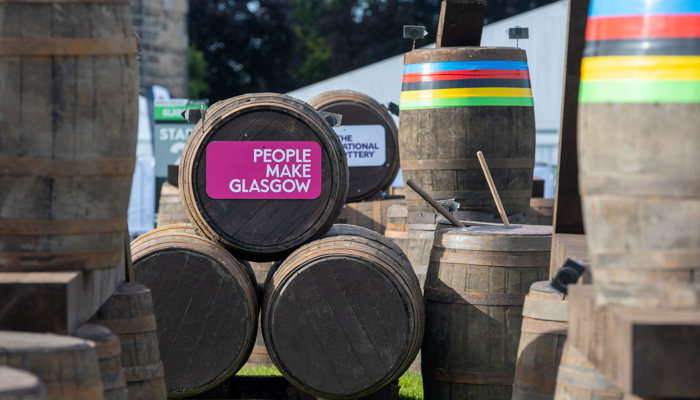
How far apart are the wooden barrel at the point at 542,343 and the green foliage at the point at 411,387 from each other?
1.89 m

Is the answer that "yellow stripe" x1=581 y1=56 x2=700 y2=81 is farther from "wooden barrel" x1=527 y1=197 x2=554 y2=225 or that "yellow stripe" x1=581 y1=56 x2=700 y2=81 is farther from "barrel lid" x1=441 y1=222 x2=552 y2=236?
"wooden barrel" x1=527 y1=197 x2=554 y2=225

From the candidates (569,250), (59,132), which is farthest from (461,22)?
(59,132)

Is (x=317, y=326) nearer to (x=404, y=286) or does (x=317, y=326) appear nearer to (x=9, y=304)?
(x=404, y=286)

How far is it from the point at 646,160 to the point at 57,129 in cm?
172

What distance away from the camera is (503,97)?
6.56 meters

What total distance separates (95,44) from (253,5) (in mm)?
34279

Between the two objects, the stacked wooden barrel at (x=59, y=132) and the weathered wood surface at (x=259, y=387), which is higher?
the stacked wooden barrel at (x=59, y=132)

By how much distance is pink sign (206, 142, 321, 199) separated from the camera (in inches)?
207

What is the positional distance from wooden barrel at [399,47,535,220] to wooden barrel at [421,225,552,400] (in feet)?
4.01

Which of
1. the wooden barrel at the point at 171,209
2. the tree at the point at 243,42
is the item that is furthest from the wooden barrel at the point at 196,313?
the tree at the point at 243,42

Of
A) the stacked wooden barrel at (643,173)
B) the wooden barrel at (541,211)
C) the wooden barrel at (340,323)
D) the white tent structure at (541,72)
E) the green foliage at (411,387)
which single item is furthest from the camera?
the white tent structure at (541,72)

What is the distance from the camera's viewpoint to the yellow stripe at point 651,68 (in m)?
2.68

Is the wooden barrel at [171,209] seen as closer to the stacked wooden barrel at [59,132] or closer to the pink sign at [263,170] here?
the pink sign at [263,170]

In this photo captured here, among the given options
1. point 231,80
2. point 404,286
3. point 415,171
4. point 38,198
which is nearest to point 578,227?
point 404,286
